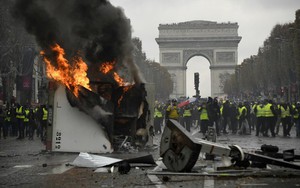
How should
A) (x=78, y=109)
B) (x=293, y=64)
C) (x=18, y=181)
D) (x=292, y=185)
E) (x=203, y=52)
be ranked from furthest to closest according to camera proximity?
(x=203, y=52)
(x=293, y=64)
(x=78, y=109)
(x=18, y=181)
(x=292, y=185)

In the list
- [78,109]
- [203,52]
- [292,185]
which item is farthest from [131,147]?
[203,52]

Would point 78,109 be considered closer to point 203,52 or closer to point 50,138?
point 50,138

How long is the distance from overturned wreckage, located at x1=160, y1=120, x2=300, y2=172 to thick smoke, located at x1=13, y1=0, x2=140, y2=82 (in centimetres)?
635

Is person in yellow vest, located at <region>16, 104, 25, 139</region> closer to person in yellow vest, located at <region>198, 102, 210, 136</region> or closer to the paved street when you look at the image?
person in yellow vest, located at <region>198, 102, 210, 136</region>

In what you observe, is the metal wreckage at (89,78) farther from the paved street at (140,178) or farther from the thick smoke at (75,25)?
the paved street at (140,178)

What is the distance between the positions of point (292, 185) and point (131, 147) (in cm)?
785

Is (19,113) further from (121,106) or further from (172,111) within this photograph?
(121,106)

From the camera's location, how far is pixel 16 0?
1509 cm

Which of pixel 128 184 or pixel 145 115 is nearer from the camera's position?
pixel 128 184

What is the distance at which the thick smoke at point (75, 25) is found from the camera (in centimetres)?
1498

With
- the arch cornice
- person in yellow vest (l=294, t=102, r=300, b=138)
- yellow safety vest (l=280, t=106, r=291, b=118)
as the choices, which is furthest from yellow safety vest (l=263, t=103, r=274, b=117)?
the arch cornice

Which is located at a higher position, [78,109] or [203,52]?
[203,52]

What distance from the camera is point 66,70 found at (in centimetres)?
1507

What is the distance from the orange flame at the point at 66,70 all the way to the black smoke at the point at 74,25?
0.18 m
